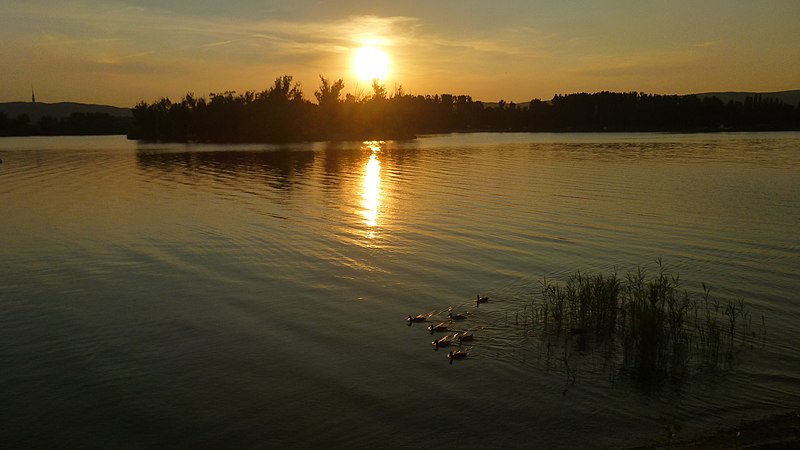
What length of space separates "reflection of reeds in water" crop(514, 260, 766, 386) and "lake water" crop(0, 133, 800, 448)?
0.27 m

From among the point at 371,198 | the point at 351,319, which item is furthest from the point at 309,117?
the point at 351,319

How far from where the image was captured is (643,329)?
11.3 m

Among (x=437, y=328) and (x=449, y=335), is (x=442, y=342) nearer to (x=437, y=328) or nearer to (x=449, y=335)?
(x=449, y=335)

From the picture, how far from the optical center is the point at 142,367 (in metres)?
11.2

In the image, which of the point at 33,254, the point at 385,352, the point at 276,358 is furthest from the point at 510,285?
the point at 33,254

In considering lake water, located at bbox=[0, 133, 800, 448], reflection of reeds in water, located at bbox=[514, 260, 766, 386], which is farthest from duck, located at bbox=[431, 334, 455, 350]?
reflection of reeds in water, located at bbox=[514, 260, 766, 386]

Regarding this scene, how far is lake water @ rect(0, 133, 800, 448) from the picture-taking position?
9.18m

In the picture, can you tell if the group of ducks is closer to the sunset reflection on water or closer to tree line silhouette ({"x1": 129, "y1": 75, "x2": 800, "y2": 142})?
the sunset reflection on water

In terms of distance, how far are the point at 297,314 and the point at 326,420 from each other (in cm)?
516

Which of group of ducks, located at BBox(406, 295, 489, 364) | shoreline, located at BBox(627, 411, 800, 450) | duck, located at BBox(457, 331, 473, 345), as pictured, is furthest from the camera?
duck, located at BBox(457, 331, 473, 345)

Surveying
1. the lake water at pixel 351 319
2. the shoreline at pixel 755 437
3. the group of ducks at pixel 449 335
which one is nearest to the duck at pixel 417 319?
the group of ducks at pixel 449 335

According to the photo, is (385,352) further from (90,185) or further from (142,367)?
(90,185)

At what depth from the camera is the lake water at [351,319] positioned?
30.1 ft

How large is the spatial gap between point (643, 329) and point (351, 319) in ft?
20.4
